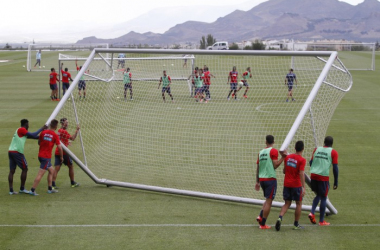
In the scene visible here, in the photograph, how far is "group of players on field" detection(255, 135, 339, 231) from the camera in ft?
33.7

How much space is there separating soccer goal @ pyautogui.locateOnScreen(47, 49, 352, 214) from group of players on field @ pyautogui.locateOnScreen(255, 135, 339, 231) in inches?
14.3

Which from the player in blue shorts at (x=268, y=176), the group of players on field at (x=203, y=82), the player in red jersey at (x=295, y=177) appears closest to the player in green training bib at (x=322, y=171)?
the player in red jersey at (x=295, y=177)

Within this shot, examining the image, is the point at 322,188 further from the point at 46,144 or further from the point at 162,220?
the point at 46,144

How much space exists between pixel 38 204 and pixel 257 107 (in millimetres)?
13133

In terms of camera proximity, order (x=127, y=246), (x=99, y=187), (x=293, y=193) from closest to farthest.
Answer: (x=127, y=246) → (x=293, y=193) → (x=99, y=187)

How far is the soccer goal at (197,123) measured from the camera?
1233cm

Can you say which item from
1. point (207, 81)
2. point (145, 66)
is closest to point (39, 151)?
point (207, 81)

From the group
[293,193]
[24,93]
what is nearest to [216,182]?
[293,193]

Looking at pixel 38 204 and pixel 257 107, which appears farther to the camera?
pixel 257 107

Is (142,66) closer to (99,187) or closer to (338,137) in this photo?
(338,137)

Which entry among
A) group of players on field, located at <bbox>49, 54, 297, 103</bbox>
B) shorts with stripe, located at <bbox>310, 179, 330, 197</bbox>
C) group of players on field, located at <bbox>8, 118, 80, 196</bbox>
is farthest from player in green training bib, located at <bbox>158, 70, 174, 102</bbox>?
shorts with stripe, located at <bbox>310, 179, 330, 197</bbox>

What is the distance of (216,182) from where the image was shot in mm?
13867

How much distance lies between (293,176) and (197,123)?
924 centimetres

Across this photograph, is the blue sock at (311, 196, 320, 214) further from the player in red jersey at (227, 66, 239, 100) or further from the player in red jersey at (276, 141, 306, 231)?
the player in red jersey at (227, 66, 239, 100)
